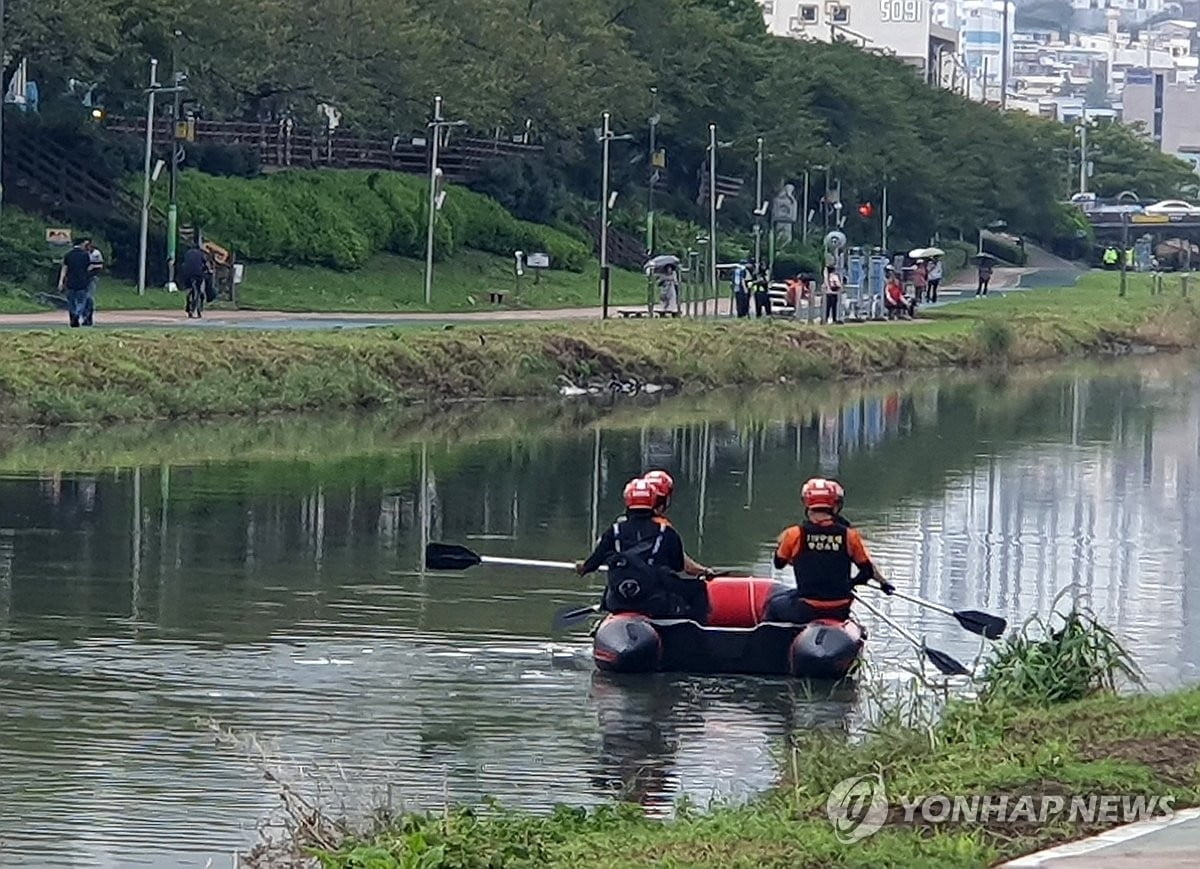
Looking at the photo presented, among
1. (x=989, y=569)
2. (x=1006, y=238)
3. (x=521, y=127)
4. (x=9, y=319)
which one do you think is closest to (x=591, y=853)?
(x=989, y=569)

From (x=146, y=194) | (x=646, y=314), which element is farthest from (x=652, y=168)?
(x=146, y=194)

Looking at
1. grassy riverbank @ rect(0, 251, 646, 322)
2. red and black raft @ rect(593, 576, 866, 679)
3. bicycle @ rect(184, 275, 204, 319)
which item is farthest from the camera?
grassy riverbank @ rect(0, 251, 646, 322)

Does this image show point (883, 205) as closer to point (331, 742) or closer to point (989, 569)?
point (989, 569)

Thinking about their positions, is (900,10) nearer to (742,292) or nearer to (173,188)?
(742,292)

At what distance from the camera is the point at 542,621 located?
68.7 ft

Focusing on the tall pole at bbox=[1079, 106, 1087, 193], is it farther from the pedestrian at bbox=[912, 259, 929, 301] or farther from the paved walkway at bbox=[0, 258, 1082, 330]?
the paved walkway at bbox=[0, 258, 1082, 330]

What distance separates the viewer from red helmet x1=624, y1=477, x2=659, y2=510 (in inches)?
727

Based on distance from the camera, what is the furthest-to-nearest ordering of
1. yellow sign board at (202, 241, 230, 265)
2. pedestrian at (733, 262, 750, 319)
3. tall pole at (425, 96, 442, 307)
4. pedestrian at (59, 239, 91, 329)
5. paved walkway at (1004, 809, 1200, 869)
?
pedestrian at (733, 262, 750, 319) → tall pole at (425, 96, 442, 307) → yellow sign board at (202, 241, 230, 265) → pedestrian at (59, 239, 91, 329) → paved walkway at (1004, 809, 1200, 869)

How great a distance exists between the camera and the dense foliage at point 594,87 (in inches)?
2381

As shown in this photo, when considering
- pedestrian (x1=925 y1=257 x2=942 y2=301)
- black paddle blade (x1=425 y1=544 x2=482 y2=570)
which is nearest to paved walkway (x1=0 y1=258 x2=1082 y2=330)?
pedestrian (x1=925 y1=257 x2=942 y2=301)

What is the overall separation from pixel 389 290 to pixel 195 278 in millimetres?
13889

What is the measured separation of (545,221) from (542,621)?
60.4m

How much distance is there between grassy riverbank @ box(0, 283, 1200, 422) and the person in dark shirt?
18.9 m

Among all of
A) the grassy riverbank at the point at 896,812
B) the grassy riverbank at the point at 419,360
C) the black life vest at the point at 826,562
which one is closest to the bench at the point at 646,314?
the grassy riverbank at the point at 419,360
